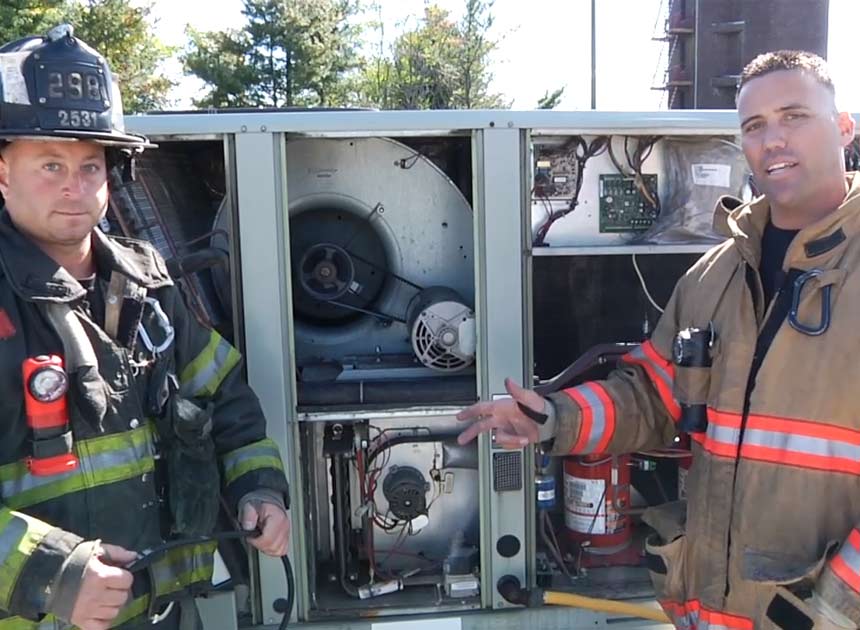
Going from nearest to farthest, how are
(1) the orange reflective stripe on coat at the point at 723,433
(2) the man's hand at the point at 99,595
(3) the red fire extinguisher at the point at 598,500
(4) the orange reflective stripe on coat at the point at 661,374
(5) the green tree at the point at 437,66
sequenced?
(2) the man's hand at the point at 99,595 → (1) the orange reflective stripe on coat at the point at 723,433 → (4) the orange reflective stripe on coat at the point at 661,374 → (3) the red fire extinguisher at the point at 598,500 → (5) the green tree at the point at 437,66

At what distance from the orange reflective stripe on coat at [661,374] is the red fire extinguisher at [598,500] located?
0.68 metres

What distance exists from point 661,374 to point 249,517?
1.14 metres

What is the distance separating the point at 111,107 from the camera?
1733mm

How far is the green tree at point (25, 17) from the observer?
41.5 feet

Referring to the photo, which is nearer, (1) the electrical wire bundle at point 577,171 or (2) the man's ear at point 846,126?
(2) the man's ear at point 846,126

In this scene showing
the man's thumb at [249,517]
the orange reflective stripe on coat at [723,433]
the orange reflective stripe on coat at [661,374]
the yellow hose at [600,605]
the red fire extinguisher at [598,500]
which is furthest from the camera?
the red fire extinguisher at [598,500]

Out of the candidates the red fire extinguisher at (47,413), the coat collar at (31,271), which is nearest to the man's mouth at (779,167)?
the coat collar at (31,271)

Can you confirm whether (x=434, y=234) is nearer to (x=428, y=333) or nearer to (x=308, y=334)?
(x=428, y=333)

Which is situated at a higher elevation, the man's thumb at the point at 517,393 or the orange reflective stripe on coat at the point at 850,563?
the man's thumb at the point at 517,393

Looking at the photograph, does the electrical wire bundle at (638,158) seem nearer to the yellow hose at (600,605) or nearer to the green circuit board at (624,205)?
the green circuit board at (624,205)

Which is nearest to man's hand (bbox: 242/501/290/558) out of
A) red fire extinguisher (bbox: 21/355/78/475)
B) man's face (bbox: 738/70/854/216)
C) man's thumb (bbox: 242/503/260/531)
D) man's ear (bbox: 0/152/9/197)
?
man's thumb (bbox: 242/503/260/531)

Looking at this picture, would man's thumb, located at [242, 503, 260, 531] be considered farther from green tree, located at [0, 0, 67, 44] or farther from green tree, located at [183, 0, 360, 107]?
green tree, located at [183, 0, 360, 107]

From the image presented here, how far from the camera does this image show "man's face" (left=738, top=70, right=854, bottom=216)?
5.78 ft

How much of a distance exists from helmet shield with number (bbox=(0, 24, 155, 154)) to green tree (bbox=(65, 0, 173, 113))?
1412cm
